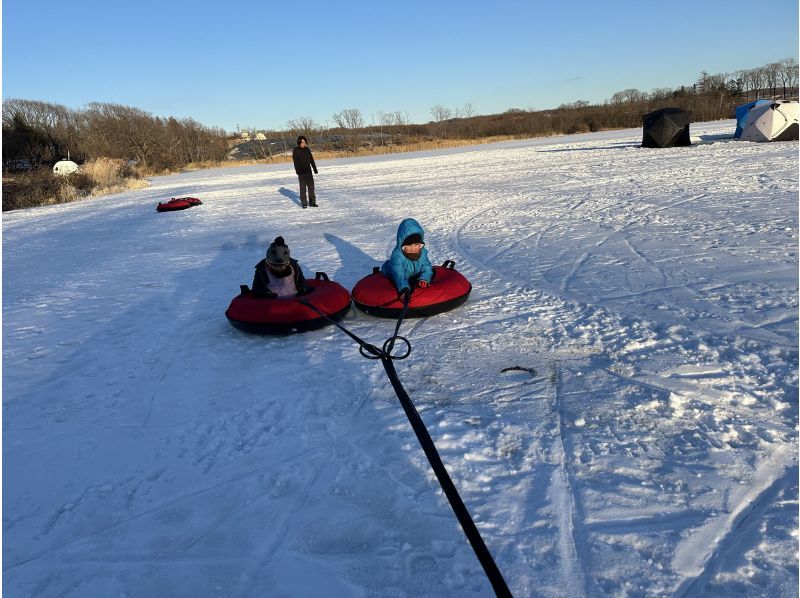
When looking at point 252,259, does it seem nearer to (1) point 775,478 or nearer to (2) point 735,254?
(2) point 735,254

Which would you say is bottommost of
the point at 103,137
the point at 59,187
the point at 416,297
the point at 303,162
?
the point at 416,297

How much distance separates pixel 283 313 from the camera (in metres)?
4.50

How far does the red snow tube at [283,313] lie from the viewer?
4.50 m

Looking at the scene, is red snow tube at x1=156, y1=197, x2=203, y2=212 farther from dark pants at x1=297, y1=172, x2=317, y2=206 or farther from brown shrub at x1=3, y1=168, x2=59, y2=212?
brown shrub at x1=3, y1=168, x2=59, y2=212

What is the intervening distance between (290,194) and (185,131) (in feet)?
118

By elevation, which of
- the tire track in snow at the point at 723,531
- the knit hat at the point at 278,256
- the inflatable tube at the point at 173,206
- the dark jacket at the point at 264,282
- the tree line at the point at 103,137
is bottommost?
the tire track in snow at the point at 723,531

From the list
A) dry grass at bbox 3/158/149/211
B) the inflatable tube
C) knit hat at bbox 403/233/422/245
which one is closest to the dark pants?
the inflatable tube

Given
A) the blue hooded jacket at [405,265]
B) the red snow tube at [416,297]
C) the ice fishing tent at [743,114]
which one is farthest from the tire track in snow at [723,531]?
the ice fishing tent at [743,114]

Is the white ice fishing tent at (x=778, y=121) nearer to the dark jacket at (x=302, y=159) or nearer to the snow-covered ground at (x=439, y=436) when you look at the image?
the snow-covered ground at (x=439, y=436)

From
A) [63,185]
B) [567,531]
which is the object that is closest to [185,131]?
[63,185]

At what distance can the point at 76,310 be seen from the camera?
606cm

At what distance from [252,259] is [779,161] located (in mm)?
13194

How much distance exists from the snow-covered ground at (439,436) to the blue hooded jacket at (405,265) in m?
0.51

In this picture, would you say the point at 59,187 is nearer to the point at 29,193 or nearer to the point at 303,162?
the point at 29,193
